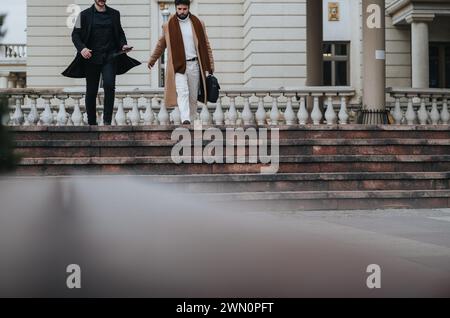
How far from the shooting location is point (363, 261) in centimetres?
301

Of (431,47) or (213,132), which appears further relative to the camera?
(431,47)

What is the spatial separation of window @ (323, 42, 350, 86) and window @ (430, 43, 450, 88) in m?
2.57

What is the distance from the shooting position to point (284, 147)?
11.7 m

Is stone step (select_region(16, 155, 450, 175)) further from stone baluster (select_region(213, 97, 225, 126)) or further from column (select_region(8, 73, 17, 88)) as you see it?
column (select_region(8, 73, 17, 88))

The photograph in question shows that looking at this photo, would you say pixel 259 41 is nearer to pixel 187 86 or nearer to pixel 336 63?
pixel 336 63

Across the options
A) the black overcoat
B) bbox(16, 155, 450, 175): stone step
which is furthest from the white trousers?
bbox(16, 155, 450, 175): stone step

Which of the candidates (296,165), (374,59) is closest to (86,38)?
(296,165)

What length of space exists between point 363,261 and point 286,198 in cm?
751

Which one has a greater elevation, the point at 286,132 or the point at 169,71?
the point at 169,71

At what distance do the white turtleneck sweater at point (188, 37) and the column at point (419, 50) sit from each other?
11.8 meters

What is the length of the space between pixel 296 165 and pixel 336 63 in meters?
14.0

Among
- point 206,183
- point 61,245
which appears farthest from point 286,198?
point 61,245

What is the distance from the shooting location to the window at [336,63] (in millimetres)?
24703

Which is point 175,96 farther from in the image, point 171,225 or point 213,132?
point 171,225
